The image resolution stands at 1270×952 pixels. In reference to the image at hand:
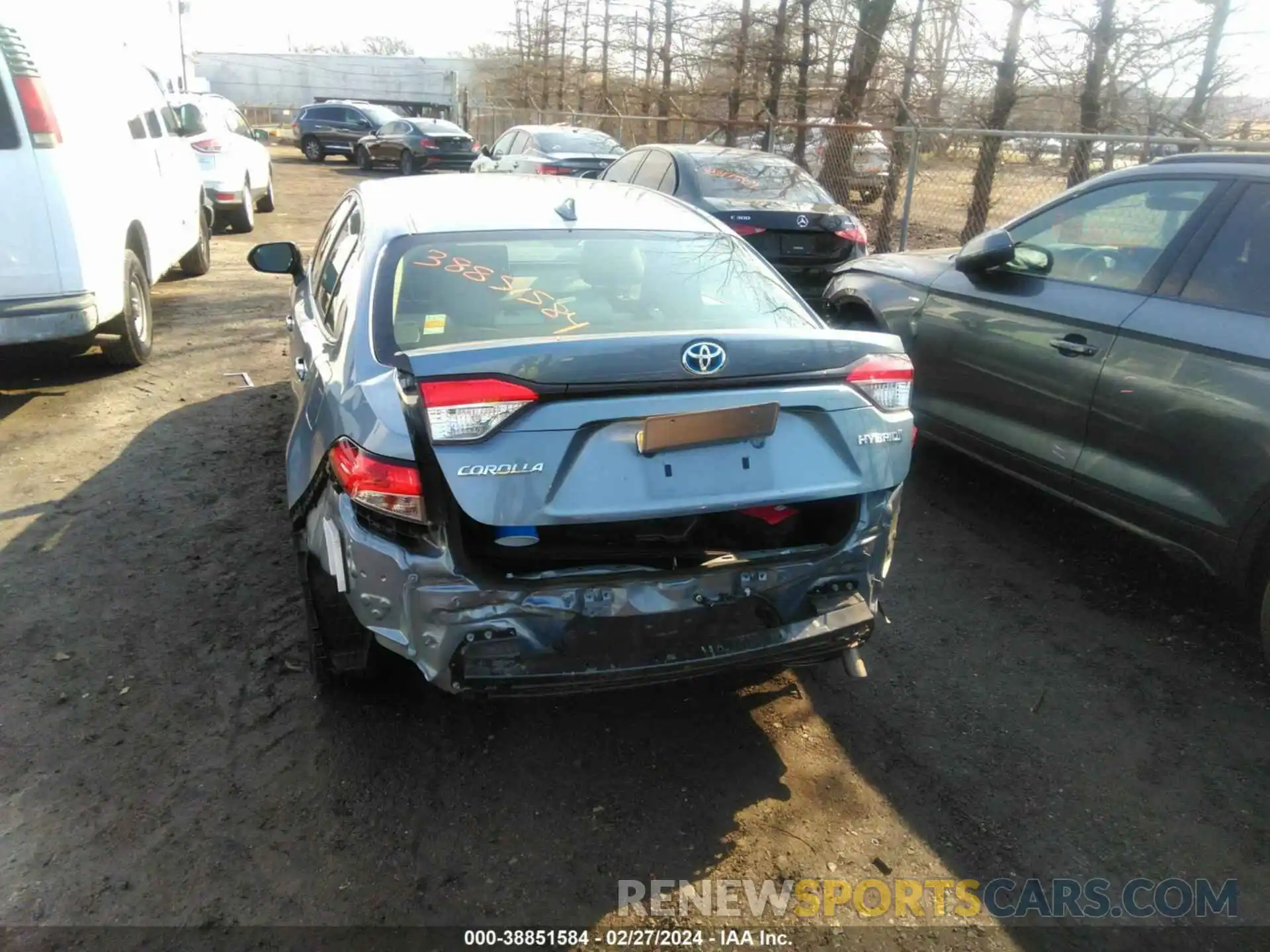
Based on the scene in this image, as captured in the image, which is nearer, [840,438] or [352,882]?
[352,882]

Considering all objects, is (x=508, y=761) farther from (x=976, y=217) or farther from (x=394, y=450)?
(x=976, y=217)

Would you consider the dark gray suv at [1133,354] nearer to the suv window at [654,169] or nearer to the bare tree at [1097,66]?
the suv window at [654,169]

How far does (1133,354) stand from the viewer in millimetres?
3783

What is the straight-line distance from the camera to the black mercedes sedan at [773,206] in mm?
8062

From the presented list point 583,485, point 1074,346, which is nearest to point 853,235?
point 1074,346

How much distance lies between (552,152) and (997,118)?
617 centimetres

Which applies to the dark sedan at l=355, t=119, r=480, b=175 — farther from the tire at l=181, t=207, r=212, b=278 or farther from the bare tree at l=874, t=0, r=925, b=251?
the bare tree at l=874, t=0, r=925, b=251

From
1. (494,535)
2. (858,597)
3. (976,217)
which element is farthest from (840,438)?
(976,217)

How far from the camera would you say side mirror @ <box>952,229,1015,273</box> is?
4406mm

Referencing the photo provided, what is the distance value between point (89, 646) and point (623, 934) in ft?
7.57

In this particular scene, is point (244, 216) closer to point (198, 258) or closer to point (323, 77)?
point (198, 258)

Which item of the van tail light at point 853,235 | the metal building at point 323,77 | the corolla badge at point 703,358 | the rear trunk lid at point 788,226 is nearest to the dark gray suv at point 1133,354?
the corolla badge at point 703,358

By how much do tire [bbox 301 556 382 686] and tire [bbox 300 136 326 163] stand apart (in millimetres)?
30355

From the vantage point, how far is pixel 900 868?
2.59 metres
